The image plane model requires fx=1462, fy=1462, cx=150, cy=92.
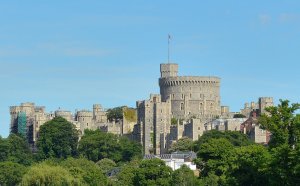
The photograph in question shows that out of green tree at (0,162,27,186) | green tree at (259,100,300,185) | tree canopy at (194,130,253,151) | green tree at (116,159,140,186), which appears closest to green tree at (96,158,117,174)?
tree canopy at (194,130,253,151)

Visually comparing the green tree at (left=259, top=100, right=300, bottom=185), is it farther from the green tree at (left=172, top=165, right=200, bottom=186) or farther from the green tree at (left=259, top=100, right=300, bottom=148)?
the green tree at (left=172, top=165, right=200, bottom=186)

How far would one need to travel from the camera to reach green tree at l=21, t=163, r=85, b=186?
13288 cm

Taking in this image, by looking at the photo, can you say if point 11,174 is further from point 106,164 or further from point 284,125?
point 284,125

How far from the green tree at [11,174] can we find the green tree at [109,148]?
949 inches

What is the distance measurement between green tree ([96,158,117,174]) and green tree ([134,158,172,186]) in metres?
37.5

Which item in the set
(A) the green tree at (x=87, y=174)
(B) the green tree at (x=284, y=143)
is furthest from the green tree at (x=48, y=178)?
(B) the green tree at (x=284, y=143)

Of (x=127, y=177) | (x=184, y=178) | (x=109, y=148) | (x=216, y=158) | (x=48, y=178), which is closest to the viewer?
(x=184, y=178)

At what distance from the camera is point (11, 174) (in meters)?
165

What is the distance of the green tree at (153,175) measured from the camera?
134125 mm

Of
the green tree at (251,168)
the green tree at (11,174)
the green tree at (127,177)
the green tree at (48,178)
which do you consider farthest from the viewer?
the green tree at (11,174)

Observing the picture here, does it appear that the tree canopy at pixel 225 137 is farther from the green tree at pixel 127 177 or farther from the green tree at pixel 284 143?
the green tree at pixel 284 143

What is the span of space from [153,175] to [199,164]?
19.7 ft

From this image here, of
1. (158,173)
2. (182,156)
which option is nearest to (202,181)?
(158,173)

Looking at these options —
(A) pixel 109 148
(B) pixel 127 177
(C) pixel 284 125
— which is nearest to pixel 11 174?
(B) pixel 127 177
